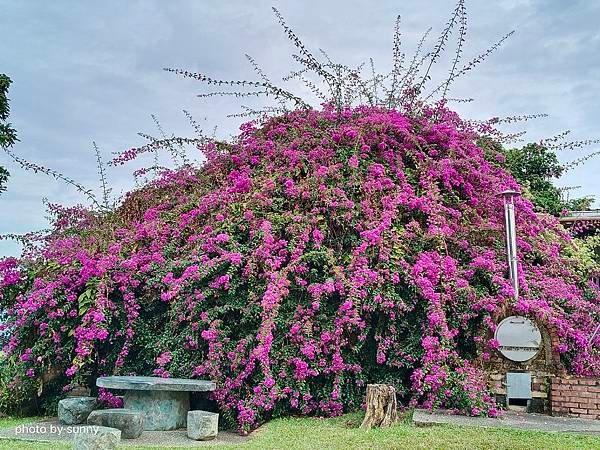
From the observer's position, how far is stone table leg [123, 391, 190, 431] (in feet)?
24.0

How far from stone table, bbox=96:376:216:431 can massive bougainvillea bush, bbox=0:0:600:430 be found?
13.7 inches

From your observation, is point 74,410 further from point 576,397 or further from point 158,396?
point 576,397

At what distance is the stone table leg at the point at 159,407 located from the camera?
288 inches

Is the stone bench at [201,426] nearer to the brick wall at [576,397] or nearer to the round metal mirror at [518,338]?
the round metal mirror at [518,338]

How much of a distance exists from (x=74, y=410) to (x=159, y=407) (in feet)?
3.78

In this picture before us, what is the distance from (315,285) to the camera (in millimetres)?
7609

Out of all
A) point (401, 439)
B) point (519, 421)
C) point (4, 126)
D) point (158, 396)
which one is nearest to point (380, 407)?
point (401, 439)

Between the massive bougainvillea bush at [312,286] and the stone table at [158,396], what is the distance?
1.14ft

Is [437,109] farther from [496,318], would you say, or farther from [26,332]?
[26,332]

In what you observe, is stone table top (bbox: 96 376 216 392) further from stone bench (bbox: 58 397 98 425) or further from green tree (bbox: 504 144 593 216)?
green tree (bbox: 504 144 593 216)

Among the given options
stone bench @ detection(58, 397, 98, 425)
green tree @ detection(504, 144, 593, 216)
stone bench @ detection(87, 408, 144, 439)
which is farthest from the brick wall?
green tree @ detection(504, 144, 593, 216)

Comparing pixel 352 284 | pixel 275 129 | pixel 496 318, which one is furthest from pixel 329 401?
pixel 275 129

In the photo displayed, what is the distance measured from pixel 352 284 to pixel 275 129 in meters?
3.97

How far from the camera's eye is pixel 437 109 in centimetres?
1062
